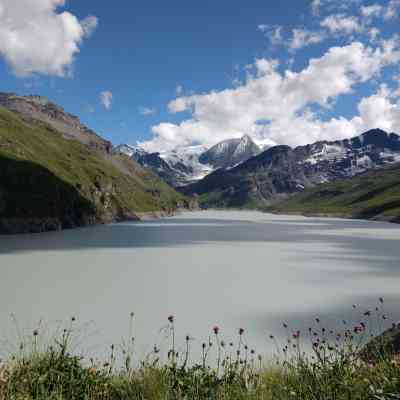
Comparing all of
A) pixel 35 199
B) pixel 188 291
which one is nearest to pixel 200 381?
pixel 188 291

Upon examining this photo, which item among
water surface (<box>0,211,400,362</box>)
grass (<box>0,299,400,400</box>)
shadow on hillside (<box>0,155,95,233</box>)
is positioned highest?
shadow on hillside (<box>0,155,95,233</box>)

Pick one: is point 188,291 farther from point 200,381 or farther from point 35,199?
point 35,199

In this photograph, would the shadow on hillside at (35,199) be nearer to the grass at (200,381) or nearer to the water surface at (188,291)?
the water surface at (188,291)

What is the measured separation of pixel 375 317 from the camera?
72.4ft

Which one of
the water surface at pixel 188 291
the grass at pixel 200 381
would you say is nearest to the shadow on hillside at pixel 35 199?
the water surface at pixel 188 291

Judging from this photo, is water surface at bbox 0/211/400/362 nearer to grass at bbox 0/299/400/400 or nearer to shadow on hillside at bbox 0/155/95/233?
grass at bbox 0/299/400/400

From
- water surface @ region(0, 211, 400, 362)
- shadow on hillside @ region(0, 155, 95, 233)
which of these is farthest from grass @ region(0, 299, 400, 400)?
shadow on hillside @ region(0, 155, 95, 233)

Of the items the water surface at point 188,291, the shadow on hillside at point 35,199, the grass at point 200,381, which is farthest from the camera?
the shadow on hillside at point 35,199

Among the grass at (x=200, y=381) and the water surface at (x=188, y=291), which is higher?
the grass at (x=200, y=381)

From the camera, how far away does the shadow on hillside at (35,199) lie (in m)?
98.2

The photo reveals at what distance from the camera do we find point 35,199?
357 ft

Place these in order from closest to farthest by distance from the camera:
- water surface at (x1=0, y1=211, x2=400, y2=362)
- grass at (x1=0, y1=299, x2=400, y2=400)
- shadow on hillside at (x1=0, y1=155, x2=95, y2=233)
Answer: grass at (x1=0, y1=299, x2=400, y2=400) → water surface at (x1=0, y1=211, x2=400, y2=362) → shadow on hillside at (x1=0, y1=155, x2=95, y2=233)

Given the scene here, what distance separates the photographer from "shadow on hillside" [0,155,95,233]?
322 feet

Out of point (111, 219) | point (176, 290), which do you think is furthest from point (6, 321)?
point (111, 219)
